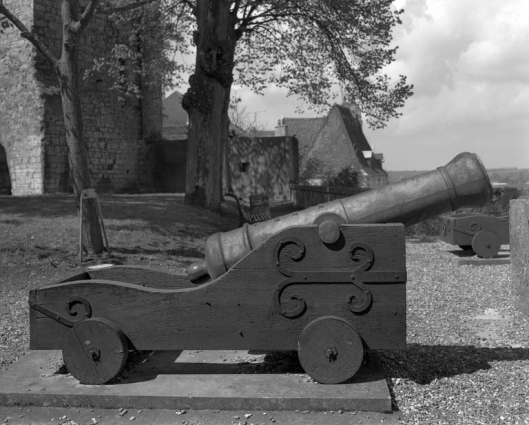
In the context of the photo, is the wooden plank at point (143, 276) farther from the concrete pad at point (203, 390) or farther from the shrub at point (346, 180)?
the shrub at point (346, 180)

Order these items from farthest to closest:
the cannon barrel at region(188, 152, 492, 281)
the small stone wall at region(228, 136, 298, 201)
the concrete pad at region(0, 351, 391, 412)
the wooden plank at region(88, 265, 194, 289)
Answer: the small stone wall at region(228, 136, 298, 201) < the wooden plank at region(88, 265, 194, 289) < the cannon barrel at region(188, 152, 492, 281) < the concrete pad at region(0, 351, 391, 412)

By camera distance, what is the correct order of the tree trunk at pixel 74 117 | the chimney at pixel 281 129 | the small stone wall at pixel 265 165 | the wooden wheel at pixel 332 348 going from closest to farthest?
the wooden wheel at pixel 332 348 < the tree trunk at pixel 74 117 < the small stone wall at pixel 265 165 < the chimney at pixel 281 129

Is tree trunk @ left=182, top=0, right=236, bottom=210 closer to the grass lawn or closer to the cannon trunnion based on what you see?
the grass lawn

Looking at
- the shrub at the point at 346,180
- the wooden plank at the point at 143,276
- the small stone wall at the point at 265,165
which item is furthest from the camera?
the small stone wall at the point at 265,165

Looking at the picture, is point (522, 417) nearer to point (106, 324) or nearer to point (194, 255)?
point (106, 324)

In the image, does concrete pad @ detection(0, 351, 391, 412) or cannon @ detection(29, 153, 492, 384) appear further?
cannon @ detection(29, 153, 492, 384)

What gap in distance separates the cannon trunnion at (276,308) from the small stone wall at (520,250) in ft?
11.2

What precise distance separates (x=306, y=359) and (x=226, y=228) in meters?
11.8

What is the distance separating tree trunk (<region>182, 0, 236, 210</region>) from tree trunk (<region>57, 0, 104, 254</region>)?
5.36 metres

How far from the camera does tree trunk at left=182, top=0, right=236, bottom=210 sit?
1578 cm

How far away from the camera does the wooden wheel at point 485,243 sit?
1105 centimetres

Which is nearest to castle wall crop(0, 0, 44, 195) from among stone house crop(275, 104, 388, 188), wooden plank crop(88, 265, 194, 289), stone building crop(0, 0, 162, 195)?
stone building crop(0, 0, 162, 195)

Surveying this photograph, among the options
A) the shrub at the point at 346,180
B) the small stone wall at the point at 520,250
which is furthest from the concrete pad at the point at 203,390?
the shrub at the point at 346,180

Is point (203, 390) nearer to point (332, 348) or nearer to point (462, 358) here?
point (332, 348)
